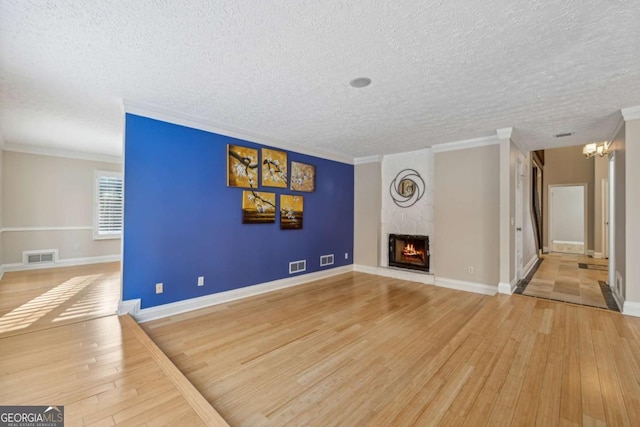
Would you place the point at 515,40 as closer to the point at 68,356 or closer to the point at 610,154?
the point at 610,154

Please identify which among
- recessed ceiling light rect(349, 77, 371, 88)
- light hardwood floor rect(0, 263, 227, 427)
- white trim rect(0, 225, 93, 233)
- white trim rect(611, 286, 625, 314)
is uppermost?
recessed ceiling light rect(349, 77, 371, 88)

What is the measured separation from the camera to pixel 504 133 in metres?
4.18

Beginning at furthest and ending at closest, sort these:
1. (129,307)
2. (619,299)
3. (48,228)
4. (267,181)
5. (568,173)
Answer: (568,173) → (48,228) → (267,181) → (619,299) → (129,307)

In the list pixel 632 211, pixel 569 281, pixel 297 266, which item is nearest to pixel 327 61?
pixel 297 266

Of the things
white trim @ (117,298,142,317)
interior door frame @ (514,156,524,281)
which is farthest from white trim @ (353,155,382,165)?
white trim @ (117,298,142,317)

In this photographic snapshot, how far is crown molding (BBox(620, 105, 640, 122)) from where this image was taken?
324 cm

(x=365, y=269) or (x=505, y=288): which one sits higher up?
(x=505, y=288)

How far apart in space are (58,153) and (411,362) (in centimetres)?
778

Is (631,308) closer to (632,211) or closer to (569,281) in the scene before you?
(632,211)

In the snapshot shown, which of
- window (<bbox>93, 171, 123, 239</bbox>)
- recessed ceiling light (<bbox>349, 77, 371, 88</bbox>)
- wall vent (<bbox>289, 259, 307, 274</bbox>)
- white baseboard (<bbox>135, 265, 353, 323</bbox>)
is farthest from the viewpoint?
window (<bbox>93, 171, 123, 239</bbox>)

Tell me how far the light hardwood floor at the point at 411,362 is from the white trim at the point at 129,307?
0.23 meters

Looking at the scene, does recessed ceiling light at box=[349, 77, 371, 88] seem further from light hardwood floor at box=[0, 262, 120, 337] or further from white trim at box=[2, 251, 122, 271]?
white trim at box=[2, 251, 122, 271]

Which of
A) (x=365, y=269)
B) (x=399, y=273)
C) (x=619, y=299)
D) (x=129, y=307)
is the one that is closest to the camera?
(x=129, y=307)

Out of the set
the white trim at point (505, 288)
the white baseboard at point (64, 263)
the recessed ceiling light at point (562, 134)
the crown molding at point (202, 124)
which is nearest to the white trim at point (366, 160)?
the crown molding at point (202, 124)
